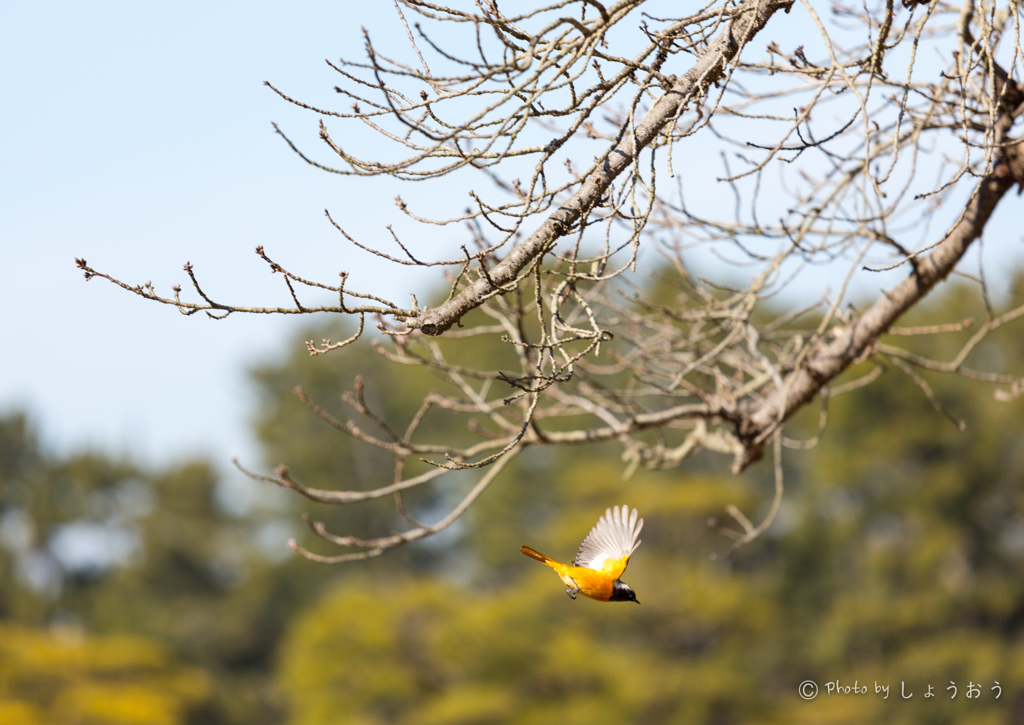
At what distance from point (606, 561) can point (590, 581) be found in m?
0.13

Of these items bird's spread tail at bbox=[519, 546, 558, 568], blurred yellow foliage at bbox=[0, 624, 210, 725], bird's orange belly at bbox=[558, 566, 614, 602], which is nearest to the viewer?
bird's spread tail at bbox=[519, 546, 558, 568]

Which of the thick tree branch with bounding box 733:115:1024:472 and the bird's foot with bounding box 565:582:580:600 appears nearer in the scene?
the bird's foot with bounding box 565:582:580:600

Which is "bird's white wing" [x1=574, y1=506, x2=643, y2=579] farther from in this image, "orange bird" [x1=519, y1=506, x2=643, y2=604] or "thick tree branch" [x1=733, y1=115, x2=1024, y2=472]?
"thick tree branch" [x1=733, y1=115, x2=1024, y2=472]

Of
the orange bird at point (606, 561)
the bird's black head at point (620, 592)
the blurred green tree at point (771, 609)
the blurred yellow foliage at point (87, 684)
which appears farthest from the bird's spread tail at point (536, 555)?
the blurred yellow foliage at point (87, 684)

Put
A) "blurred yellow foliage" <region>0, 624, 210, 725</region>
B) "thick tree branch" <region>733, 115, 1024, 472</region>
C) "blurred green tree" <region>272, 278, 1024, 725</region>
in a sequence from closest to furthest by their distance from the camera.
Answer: "thick tree branch" <region>733, 115, 1024, 472</region>
"blurred green tree" <region>272, 278, 1024, 725</region>
"blurred yellow foliage" <region>0, 624, 210, 725</region>

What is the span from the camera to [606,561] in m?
2.37

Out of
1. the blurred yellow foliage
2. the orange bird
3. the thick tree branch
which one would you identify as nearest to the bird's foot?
the orange bird

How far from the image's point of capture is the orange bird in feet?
7.34

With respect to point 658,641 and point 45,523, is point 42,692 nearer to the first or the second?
point 45,523

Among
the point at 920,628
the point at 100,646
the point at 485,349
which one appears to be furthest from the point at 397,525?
the point at 920,628

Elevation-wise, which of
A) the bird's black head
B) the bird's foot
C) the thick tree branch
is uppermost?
the thick tree branch

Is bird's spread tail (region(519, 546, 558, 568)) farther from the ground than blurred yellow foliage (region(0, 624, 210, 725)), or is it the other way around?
blurred yellow foliage (region(0, 624, 210, 725))

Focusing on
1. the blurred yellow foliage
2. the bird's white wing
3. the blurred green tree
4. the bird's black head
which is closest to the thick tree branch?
the bird's white wing

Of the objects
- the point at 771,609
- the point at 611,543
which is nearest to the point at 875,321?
the point at 611,543
